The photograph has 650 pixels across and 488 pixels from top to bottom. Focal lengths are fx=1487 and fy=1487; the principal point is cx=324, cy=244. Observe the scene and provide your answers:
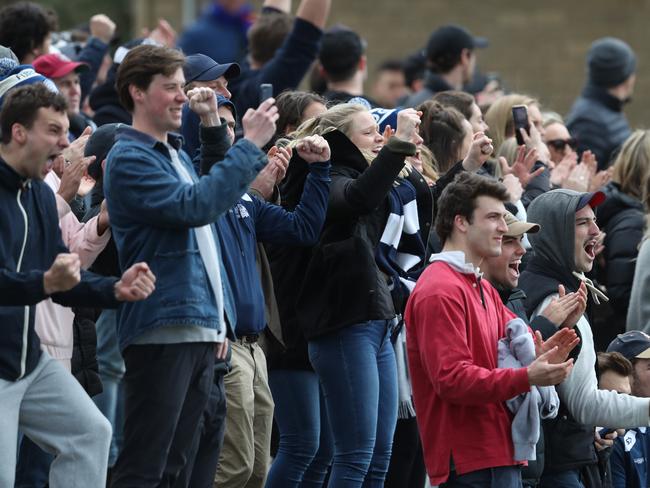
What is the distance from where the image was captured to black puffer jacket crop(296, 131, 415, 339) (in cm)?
654

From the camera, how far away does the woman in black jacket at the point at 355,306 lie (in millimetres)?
6590

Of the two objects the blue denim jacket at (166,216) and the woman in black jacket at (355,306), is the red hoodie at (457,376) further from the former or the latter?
the blue denim jacket at (166,216)

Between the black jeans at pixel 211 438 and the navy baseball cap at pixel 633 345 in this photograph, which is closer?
the black jeans at pixel 211 438

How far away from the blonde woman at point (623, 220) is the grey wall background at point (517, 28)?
1131cm

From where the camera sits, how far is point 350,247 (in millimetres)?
6789

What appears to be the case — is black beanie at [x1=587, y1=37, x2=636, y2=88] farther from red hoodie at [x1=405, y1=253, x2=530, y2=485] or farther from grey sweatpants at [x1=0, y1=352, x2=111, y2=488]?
grey sweatpants at [x1=0, y1=352, x2=111, y2=488]

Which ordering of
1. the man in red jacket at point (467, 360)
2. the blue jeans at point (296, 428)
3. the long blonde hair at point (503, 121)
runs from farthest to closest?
the long blonde hair at point (503, 121) → the blue jeans at point (296, 428) → the man in red jacket at point (467, 360)

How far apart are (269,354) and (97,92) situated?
3.29m

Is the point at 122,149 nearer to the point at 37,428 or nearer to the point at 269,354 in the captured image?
the point at 37,428

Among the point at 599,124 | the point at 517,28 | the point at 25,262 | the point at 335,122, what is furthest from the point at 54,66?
the point at 517,28

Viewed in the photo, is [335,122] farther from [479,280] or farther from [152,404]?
[152,404]

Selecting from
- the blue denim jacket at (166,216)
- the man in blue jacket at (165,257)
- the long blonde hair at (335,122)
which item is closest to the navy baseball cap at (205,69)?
the long blonde hair at (335,122)

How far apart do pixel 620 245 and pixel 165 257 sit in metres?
4.24

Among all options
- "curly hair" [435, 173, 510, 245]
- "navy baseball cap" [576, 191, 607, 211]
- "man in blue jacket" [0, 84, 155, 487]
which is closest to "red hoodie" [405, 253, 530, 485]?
"curly hair" [435, 173, 510, 245]
